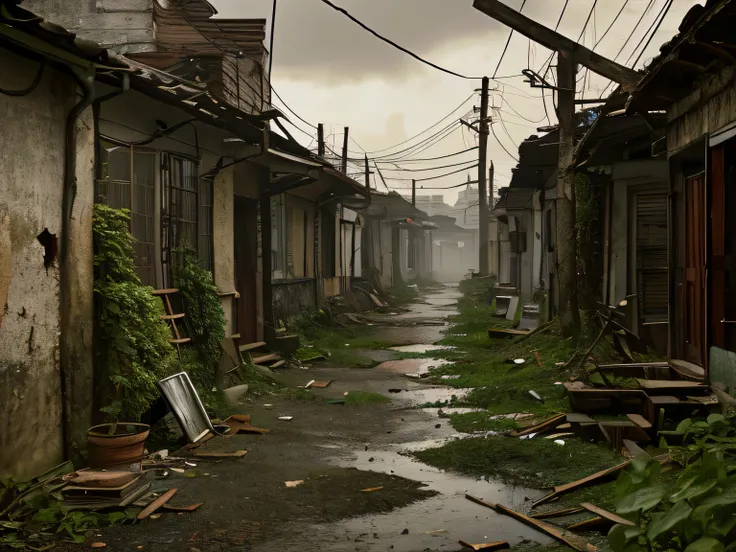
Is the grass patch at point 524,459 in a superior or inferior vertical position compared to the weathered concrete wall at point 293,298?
inferior

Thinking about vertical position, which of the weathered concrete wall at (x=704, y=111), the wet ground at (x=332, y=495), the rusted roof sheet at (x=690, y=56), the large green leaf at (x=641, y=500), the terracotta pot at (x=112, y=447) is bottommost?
the wet ground at (x=332, y=495)

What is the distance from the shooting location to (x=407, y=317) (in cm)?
2364

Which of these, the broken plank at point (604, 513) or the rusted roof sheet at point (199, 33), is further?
the rusted roof sheet at point (199, 33)

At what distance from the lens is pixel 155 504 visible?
5793mm

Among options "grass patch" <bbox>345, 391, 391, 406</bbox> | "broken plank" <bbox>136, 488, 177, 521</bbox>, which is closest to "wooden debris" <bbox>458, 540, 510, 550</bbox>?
"broken plank" <bbox>136, 488, 177, 521</bbox>

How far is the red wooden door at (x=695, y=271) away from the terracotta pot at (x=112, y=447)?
587 cm

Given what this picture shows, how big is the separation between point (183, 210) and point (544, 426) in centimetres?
566

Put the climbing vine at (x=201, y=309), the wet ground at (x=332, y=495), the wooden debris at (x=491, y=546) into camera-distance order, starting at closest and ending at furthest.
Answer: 1. the wooden debris at (x=491, y=546)
2. the wet ground at (x=332, y=495)
3. the climbing vine at (x=201, y=309)

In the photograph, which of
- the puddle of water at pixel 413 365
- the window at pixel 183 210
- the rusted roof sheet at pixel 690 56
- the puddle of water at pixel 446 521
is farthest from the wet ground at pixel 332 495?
the rusted roof sheet at pixel 690 56

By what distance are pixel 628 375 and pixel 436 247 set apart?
222ft

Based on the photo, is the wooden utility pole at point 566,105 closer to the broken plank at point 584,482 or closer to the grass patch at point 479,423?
the grass patch at point 479,423

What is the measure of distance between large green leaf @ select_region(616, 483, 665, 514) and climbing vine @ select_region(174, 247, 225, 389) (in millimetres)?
7037

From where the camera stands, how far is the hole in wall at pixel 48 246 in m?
6.22

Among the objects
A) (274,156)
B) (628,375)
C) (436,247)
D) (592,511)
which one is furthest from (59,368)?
(436,247)
